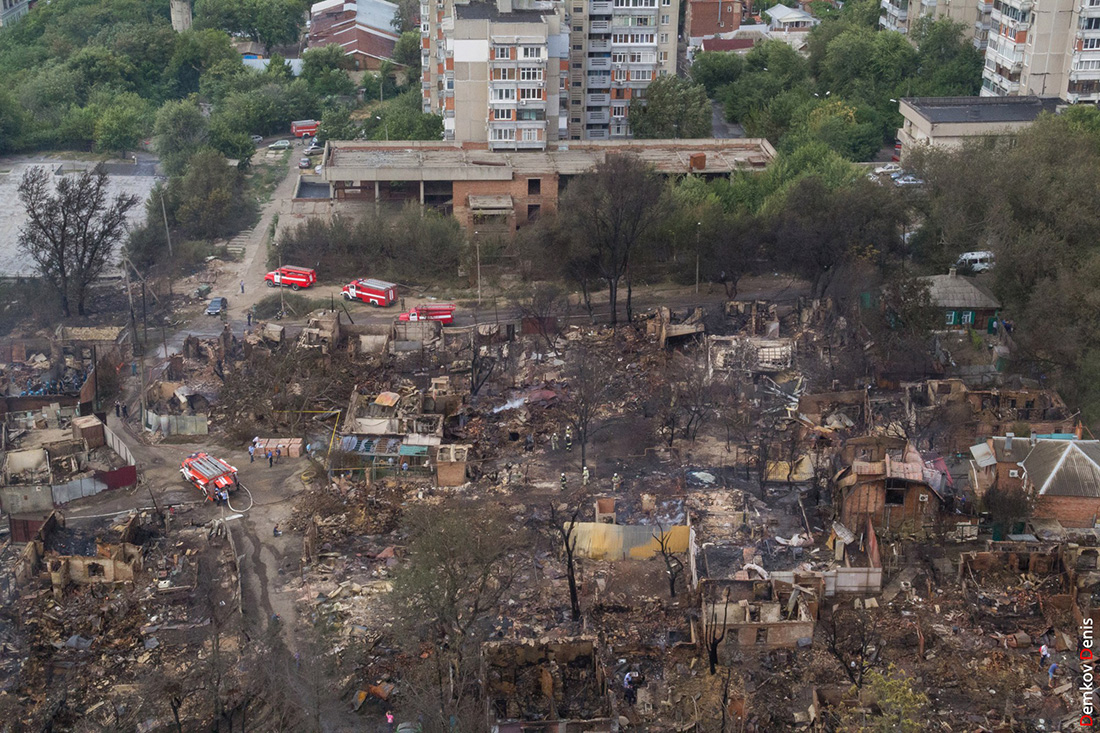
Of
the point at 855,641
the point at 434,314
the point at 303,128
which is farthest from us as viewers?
the point at 303,128

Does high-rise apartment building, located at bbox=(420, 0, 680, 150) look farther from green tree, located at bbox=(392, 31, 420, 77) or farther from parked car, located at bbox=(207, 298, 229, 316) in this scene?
parked car, located at bbox=(207, 298, 229, 316)

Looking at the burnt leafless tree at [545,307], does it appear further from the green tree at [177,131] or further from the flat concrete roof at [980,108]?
the green tree at [177,131]

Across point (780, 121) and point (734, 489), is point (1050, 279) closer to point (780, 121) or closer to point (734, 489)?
point (734, 489)

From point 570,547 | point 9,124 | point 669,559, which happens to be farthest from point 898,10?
point 570,547

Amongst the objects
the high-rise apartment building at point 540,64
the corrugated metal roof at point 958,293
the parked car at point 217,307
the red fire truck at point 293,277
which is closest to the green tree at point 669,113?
the high-rise apartment building at point 540,64

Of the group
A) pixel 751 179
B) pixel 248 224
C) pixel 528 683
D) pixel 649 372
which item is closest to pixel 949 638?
pixel 528 683

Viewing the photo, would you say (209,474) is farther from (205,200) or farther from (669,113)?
(669,113)

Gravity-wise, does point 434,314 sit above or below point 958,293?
below


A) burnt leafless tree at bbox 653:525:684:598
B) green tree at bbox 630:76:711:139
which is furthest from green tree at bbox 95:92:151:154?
burnt leafless tree at bbox 653:525:684:598

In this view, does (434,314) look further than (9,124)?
No
